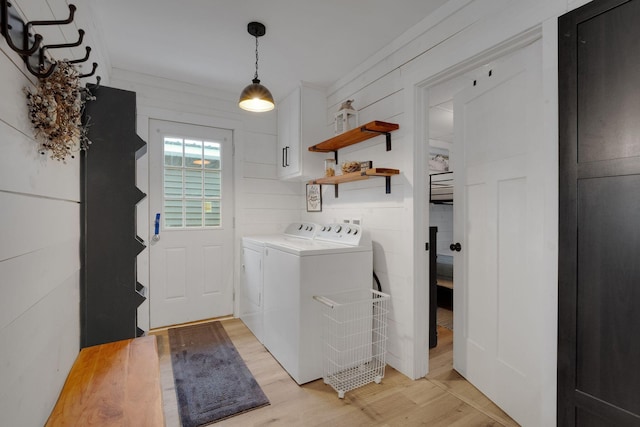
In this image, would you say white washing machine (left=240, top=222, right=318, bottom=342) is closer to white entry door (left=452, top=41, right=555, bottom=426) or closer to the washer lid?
the washer lid

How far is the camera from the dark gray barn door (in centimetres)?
115

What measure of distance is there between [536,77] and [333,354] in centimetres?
210

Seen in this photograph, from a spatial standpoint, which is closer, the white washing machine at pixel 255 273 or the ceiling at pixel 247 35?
the ceiling at pixel 247 35

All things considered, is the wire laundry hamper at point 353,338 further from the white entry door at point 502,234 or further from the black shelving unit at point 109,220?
the black shelving unit at point 109,220

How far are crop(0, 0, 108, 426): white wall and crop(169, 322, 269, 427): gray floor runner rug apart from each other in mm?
855

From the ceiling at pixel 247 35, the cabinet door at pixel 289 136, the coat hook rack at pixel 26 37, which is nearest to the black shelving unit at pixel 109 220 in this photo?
the coat hook rack at pixel 26 37

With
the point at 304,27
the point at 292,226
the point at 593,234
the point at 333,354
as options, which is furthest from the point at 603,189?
the point at 292,226

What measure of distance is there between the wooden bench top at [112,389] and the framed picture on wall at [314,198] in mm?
2151

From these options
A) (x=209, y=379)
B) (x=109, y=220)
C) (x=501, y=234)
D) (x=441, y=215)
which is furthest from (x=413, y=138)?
(x=441, y=215)

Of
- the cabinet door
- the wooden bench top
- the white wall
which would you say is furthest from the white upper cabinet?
the wooden bench top

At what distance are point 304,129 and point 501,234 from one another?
200 cm

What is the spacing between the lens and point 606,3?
3.98 ft

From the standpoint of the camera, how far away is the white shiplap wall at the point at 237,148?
296 cm

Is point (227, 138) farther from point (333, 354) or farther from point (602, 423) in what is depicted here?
point (602, 423)
